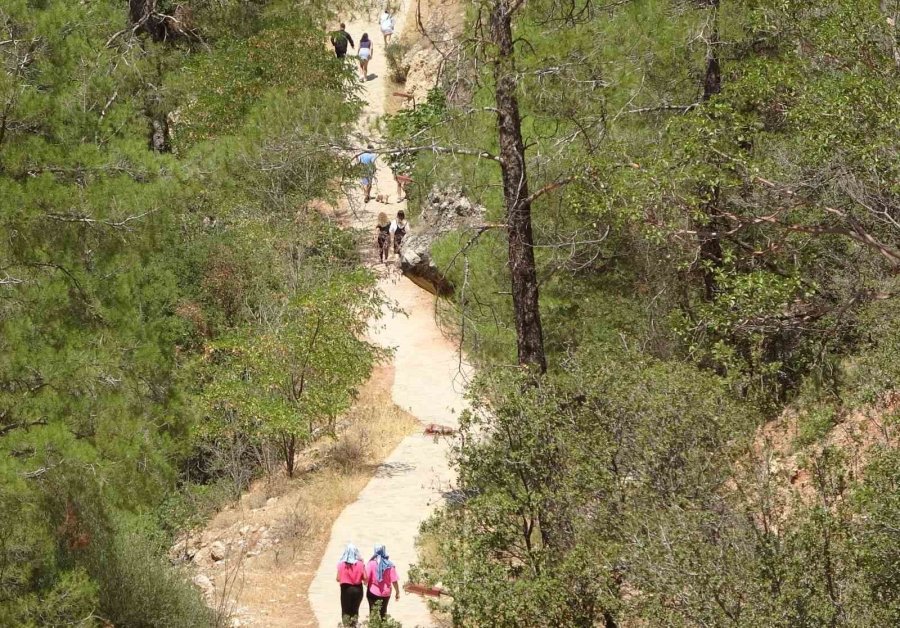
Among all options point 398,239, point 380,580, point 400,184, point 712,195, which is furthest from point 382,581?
point 400,184

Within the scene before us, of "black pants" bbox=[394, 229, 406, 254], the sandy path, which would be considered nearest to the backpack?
the sandy path

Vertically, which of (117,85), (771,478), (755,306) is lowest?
(771,478)

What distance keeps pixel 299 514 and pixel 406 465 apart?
9.21 ft

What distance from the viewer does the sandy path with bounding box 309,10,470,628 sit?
14.5 meters

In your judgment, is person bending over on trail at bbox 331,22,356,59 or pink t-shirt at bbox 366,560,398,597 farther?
person bending over on trail at bbox 331,22,356,59

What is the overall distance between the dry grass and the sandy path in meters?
0.20

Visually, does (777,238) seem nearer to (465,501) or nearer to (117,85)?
(465,501)

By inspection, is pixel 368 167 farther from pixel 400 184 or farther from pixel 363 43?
pixel 363 43

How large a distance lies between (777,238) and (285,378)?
782 cm

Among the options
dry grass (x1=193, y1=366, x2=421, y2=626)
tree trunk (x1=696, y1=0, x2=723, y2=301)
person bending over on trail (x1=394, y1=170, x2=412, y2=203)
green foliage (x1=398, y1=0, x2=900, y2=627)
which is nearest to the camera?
green foliage (x1=398, y1=0, x2=900, y2=627)

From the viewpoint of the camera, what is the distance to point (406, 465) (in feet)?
62.7

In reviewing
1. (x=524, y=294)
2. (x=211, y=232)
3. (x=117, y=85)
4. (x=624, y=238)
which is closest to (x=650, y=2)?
(x=624, y=238)

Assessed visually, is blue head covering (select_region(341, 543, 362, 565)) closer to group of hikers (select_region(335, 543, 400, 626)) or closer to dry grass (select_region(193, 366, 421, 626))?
group of hikers (select_region(335, 543, 400, 626))

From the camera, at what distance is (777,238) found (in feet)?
46.4
